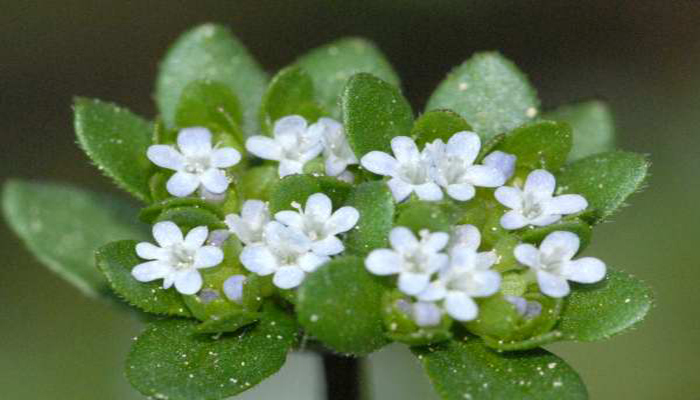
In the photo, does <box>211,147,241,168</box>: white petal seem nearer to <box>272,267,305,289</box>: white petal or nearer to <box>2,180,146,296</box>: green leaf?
<box>272,267,305,289</box>: white petal

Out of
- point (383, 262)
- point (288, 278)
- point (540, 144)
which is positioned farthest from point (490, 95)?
point (288, 278)

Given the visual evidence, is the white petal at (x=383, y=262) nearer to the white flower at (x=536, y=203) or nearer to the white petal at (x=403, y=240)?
the white petal at (x=403, y=240)

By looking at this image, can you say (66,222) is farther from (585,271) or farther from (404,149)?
(585,271)

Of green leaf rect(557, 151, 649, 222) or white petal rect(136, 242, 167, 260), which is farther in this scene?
green leaf rect(557, 151, 649, 222)

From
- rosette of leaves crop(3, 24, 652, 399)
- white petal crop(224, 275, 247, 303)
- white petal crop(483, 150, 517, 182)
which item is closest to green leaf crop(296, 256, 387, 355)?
rosette of leaves crop(3, 24, 652, 399)

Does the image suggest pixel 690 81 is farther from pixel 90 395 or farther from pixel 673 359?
pixel 90 395
